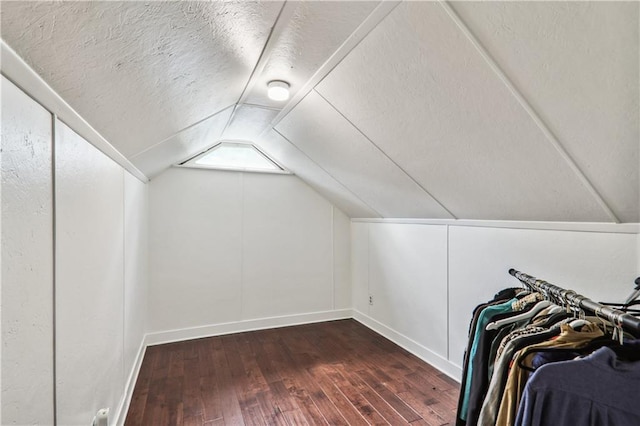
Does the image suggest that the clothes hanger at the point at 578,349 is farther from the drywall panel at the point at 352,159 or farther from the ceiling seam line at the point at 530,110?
the drywall panel at the point at 352,159


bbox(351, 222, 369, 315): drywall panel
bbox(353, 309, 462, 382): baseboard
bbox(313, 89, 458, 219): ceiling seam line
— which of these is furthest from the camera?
bbox(351, 222, 369, 315): drywall panel

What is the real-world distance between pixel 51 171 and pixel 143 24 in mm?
515

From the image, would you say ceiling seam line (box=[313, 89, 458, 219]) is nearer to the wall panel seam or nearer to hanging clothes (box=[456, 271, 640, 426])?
hanging clothes (box=[456, 271, 640, 426])

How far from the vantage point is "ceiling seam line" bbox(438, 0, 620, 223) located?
1044 millimetres

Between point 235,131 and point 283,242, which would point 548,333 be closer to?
point 235,131

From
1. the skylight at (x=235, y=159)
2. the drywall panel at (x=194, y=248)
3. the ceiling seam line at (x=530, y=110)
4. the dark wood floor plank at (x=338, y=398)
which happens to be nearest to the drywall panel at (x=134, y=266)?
the drywall panel at (x=194, y=248)

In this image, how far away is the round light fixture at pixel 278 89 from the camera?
1.74 m

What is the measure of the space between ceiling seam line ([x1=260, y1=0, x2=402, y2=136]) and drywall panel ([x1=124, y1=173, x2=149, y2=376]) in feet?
4.34

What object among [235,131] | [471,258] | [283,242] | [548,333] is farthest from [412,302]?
[235,131]

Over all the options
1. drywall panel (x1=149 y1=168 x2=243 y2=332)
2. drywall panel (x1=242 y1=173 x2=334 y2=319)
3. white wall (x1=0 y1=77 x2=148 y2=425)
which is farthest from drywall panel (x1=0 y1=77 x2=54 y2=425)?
Result: drywall panel (x1=242 y1=173 x2=334 y2=319)

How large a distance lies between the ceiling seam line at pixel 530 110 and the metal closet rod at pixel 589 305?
511mm

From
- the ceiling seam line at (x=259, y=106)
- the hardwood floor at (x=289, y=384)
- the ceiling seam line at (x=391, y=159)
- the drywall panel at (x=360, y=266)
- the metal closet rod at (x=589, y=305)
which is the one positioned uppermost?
the ceiling seam line at (x=259, y=106)

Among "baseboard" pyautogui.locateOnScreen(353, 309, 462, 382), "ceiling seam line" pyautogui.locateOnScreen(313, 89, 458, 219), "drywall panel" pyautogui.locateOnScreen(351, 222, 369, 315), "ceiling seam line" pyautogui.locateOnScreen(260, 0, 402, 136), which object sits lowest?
"baseboard" pyautogui.locateOnScreen(353, 309, 462, 382)

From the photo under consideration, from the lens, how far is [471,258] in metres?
2.34
